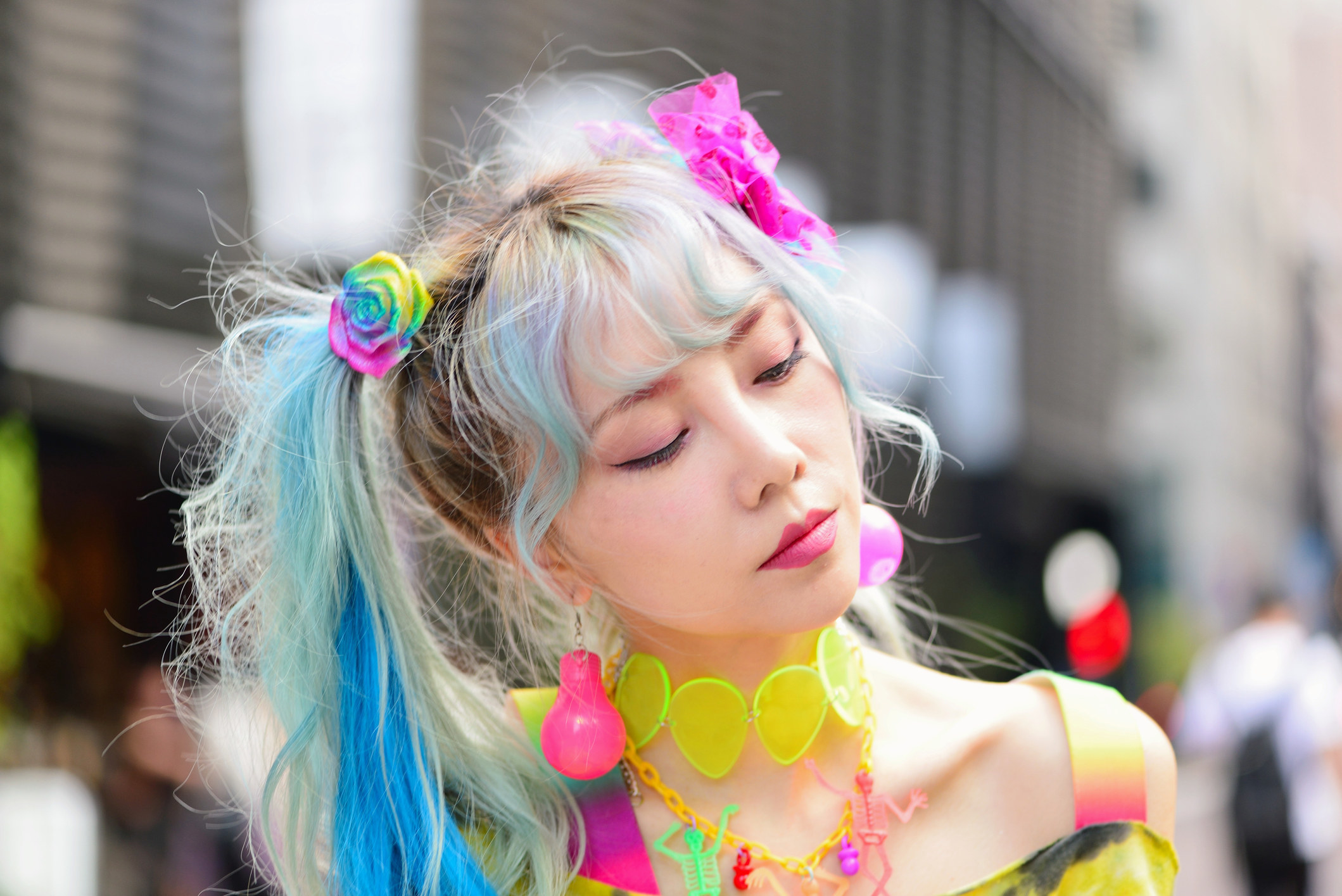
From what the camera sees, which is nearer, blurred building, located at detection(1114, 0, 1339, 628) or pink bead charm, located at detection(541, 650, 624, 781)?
pink bead charm, located at detection(541, 650, 624, 781)

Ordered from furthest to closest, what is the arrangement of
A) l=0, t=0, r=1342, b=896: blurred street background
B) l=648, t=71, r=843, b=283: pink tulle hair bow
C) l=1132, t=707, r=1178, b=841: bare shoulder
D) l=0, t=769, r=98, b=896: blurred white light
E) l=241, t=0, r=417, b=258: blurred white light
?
l=241, t=0, r=417, b=258: blurred white light → l=0, t=0, r=1342, b=896: blurred street background → l=0, t=769, r=98, b=896: blurred white light → l=648, t=71, r=843, b=283: pink tulle hair bow → l=1132, t=707, r=1178, b=841: bare shoulder

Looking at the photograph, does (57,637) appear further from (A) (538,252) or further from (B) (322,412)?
(A) (538,252)

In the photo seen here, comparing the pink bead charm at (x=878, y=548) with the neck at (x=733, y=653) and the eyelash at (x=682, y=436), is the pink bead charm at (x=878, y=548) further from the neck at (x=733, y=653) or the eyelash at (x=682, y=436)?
the eyelash at (x=682, y=436)

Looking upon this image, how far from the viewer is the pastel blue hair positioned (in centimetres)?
125

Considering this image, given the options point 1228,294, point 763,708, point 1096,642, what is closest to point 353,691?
point 763,708

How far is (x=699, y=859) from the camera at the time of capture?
4.38 feet

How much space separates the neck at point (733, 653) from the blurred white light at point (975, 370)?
6353mm

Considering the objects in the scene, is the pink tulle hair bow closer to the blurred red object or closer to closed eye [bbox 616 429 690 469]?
closed eye [bbox 616 429 690 469]

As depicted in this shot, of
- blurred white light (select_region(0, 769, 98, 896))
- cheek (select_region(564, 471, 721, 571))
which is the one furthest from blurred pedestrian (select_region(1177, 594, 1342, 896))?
blurred white light (select_region(0, 769, 98, 896))

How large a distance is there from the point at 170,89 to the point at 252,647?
12.6 ft

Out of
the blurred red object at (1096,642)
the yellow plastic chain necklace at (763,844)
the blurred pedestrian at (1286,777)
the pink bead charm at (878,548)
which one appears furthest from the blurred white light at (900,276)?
the yellow plastic chain necklace at (763,844)

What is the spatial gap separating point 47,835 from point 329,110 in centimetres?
283

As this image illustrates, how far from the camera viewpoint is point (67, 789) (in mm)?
3729

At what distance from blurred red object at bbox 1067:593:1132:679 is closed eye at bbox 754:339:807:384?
5.60 meters
